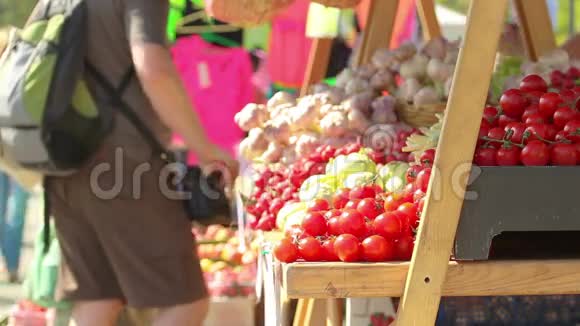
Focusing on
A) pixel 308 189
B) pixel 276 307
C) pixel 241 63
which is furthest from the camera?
pixel 241 63

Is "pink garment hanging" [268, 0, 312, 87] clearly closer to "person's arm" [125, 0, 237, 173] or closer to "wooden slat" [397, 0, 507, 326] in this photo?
"person's arm" [125, 0, 237, 173]

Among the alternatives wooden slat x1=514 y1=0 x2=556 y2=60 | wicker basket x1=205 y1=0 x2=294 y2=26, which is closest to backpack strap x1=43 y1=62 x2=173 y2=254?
wicker basket x1=205 y1=0 x2=294 y2=26

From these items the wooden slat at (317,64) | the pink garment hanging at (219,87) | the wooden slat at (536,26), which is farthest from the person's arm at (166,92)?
the pink garment hanging at (219,87)

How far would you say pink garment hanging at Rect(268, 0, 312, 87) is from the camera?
696 centimetres

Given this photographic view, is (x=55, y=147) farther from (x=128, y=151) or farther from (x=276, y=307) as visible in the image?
(x=276, y=307)

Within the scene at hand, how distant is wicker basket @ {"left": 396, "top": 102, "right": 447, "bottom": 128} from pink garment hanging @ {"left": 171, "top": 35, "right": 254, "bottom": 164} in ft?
10.7

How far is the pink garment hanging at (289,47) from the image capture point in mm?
6957

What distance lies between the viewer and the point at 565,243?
1.91 m

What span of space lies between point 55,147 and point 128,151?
0.75 feet

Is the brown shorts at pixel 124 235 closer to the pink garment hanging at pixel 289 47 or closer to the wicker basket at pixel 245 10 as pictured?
the wicker basket at pixel 245 10

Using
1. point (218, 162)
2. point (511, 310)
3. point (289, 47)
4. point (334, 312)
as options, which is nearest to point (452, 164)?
point (511, 310)

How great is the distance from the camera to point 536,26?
3.27 meters

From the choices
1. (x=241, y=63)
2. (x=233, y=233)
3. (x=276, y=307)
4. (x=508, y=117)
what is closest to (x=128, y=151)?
(x=276, y=307)

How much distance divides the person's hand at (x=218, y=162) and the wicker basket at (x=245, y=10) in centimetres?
68
